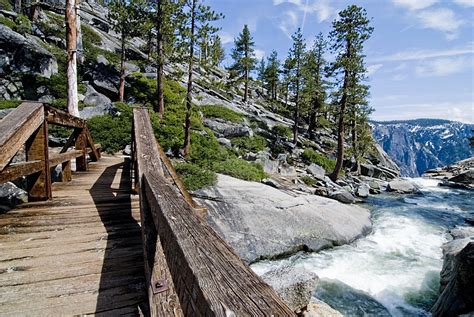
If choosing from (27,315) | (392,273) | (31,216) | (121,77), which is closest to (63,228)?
Result: (31,216)

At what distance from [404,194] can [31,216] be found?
22.7 metres

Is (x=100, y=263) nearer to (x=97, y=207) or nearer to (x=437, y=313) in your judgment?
(x=97, y=207)

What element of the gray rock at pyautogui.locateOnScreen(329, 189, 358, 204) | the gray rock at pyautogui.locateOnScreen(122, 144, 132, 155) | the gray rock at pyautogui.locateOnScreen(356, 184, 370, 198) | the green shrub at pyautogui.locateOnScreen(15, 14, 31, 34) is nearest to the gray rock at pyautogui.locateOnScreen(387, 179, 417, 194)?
the gray rock at pyautogui.locateOnScreen(356, 184, 370, 198)

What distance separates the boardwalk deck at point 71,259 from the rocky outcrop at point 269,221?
458cm

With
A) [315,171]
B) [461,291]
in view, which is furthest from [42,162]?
[315,171]

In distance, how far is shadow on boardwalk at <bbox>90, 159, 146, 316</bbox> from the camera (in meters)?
1.78

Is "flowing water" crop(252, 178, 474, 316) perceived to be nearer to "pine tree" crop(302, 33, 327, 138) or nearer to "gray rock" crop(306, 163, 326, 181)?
"gray rock" crop(306, 163, 326, 181)

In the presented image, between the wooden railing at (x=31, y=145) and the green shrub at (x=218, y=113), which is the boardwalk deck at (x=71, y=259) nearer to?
the wooden railing at (x=31, y=145)

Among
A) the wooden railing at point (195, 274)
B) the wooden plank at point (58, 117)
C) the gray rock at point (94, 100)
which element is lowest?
the wooden railing at point (195, 274)

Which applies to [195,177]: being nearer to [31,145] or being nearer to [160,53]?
[31,145]

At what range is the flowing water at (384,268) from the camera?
612 centimetres

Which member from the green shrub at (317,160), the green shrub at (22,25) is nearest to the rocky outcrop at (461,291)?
the green shrub at (317,160)

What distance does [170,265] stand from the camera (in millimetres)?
1091

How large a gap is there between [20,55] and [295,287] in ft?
73.6
